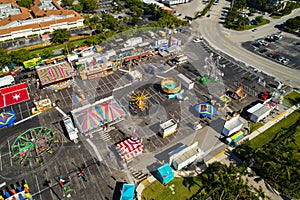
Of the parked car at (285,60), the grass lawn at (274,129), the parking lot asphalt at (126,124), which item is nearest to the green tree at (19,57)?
the parking lot asphalt at (126,124)

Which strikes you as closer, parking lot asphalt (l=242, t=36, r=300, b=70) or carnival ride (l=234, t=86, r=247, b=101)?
carnival ride (l=234, t=86, r=247, b=101)

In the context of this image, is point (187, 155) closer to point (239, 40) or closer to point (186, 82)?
point (186, 82)

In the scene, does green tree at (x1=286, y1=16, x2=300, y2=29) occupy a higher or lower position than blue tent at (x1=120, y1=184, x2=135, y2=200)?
higher

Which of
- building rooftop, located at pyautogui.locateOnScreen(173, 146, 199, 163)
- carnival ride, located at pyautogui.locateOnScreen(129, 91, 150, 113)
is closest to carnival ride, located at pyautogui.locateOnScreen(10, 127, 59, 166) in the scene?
carnival ride, located at pyautogui.locateOnScreen(129, 91, 150, 113)

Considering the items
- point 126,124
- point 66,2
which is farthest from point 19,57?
point 66,2

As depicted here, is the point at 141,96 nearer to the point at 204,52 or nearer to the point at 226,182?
the point at 226,182

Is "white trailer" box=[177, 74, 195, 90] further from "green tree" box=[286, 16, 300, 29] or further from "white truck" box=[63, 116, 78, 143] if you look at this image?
"green tree" box=[286, 16, 300, 29]

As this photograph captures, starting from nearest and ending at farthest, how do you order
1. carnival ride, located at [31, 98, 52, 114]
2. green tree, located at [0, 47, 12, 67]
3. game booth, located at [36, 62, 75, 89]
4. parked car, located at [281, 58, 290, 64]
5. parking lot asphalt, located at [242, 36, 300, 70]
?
carnival ride, located at [31, 98, 52, 114], game booth, located at [36, 62, 75, 89], green tree, located at [0, 47, 12, 67], parked car, located at [281, 58, 290, 64], parking lot asphalt, located at [242, 36, 300, 70]

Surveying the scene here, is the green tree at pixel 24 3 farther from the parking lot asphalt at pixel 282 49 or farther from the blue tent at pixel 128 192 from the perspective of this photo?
the blue tent at pixel 128 192
